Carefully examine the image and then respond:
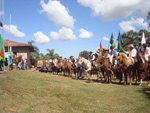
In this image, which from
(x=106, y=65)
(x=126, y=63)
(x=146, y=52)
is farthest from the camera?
(x=106, y=65)

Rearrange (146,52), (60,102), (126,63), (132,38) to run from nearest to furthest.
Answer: (60,102), (146,52), (126,63), (132,38)

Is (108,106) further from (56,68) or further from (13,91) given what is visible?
(56,68)

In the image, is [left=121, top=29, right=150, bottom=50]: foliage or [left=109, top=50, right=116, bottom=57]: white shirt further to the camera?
[left=121, top=29, right=150, bottom=50]: foliage

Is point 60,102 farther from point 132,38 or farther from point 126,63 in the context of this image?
point 132,38

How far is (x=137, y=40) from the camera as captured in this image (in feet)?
121

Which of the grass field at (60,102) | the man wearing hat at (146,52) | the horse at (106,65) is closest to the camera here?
the grass field at (60,102)

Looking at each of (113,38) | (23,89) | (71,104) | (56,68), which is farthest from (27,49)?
(71,104)

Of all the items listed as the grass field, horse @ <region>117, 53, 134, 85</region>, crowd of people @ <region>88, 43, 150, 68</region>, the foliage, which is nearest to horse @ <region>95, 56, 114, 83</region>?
crowd of people @ <region>88, 43, 150, 68</region>

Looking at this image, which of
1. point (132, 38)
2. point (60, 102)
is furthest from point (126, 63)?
point (132, 38)

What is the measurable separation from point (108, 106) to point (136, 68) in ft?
20.7

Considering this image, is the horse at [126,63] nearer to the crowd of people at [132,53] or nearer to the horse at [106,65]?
the crowd of people at [132,53]

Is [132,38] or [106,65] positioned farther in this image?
[132,38]

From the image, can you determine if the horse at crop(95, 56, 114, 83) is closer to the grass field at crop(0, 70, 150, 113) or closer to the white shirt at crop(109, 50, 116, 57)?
the white shirt at crop(109, 50, 116, 57)

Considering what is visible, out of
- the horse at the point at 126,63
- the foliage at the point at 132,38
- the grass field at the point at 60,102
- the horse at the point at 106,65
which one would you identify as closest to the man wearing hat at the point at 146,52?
the horse at the point at 126,63
